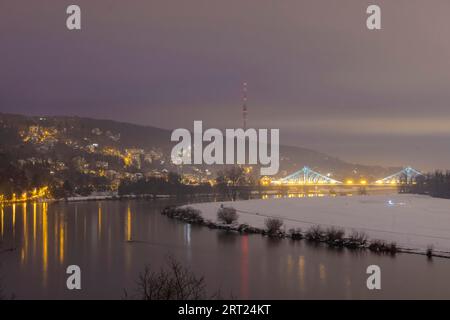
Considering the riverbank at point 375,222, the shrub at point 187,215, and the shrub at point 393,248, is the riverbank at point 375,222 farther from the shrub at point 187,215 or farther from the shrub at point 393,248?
the shrub at point 187,215

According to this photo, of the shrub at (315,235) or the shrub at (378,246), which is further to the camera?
the shrub at (315,235)

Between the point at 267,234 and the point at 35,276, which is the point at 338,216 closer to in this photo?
the point at 267,234

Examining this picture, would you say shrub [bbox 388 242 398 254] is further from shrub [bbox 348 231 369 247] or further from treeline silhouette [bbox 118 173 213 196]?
treeline silhouette [bbox 118 173 213 196]

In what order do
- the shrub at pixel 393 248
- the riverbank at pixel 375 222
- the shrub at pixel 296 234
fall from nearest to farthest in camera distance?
1. the shrub at pixel 393 248
2. the riverbank at pixel 375 222
3. the shrub at pixel 296 234

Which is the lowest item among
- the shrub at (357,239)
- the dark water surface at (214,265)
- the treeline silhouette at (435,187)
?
the dark water surface at (214,265)

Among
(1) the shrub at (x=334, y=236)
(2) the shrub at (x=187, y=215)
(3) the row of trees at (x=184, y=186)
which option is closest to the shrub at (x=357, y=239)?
(1) the shrub at (x=334, y=236)

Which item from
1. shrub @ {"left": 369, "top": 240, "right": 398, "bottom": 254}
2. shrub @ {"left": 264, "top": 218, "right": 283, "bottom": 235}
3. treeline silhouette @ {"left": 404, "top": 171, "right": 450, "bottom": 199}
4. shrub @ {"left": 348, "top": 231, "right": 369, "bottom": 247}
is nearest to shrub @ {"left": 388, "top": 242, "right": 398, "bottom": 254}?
shrub @ {"left": 369, "top": 240, "right": 398, "bottom": 254}

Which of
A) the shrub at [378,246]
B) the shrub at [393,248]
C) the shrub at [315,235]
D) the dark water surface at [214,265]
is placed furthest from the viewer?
the shrub at [315,235]
